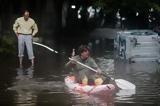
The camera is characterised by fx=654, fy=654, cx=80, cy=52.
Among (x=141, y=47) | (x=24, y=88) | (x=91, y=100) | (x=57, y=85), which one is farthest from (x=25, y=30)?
(x=91, y=100)

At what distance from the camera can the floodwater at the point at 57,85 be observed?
44.2 feet

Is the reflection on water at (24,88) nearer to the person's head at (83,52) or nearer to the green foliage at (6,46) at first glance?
the person's head at (83,52)

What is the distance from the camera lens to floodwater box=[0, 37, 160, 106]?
13.5 m

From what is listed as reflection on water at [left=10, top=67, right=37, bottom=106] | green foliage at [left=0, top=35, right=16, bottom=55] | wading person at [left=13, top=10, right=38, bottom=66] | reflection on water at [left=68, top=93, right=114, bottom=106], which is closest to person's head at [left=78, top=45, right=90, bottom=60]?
reflection on water at [left=68, top=93, right=114, bottom=106]

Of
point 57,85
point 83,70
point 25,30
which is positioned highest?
point 25,30

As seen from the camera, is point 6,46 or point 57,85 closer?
point 57,85

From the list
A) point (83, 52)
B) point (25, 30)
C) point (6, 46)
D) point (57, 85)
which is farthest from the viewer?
point (6, 46)

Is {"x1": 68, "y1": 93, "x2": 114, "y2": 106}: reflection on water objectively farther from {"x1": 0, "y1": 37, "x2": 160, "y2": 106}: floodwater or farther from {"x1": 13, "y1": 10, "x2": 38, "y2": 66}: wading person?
{"x1": 13, "y1": 10, "x2": 38, "y2": 66}: wading person

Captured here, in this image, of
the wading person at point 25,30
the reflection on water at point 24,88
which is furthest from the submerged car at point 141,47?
the reflection on water at point 24,88

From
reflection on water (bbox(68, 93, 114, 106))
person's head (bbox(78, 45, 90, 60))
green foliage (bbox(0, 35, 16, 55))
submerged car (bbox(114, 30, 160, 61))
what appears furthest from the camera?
green foliage (bbox(0, 35, 16, 55))

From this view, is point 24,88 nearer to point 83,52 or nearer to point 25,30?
point 83,52

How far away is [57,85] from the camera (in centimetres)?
1638

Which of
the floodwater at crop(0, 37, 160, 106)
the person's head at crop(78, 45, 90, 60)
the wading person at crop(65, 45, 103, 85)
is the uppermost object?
the person's head at crop(78, 45, 90, 60)

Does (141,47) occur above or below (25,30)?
below
